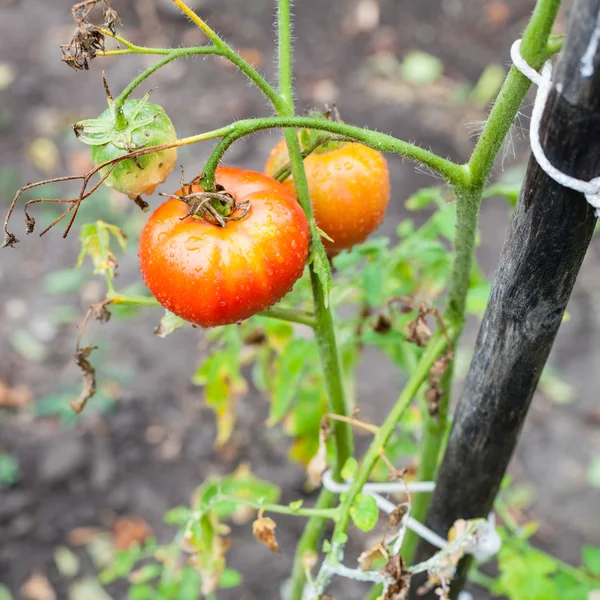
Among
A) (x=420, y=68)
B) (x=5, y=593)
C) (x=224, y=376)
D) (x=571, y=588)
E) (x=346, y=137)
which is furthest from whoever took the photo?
(x=420, y=68)

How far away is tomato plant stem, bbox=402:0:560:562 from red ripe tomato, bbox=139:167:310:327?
22 centimetres

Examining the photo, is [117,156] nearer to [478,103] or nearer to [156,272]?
[156,272]

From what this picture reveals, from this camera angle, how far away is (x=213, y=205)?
80cm

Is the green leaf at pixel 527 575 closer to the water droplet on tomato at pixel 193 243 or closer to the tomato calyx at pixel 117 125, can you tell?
the water droplet on tomato at pixel 193 243

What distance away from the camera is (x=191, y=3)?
13.1 ft

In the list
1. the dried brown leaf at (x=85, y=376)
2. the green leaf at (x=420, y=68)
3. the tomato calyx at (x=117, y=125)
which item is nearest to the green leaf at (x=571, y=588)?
the dried brown leaf at (x=85, y=376)

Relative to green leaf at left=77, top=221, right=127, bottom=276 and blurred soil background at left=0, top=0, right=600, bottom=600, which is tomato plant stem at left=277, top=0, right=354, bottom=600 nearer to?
green leaf at left=77, top=221, right=127, bottom=276

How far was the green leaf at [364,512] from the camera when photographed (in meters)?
0.88

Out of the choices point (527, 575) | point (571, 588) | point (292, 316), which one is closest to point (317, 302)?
point (292, 316)

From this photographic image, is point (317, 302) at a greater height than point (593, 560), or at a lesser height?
greater

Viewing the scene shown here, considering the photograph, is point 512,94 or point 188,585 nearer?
point 512,94

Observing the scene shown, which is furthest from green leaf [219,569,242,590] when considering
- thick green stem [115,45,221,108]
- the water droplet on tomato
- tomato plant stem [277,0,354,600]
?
thick green stem [115,45,221,108]

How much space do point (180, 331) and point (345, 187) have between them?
205 centimetres

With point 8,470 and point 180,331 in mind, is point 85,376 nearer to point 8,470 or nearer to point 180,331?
point 8,470
